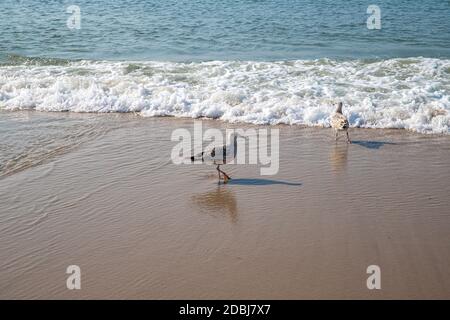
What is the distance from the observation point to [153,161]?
8.49 m

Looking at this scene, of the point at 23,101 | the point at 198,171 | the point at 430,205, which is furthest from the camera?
the point at 23,101

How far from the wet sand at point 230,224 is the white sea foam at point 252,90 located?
1607 millimetres

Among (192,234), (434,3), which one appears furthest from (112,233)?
(434,3)

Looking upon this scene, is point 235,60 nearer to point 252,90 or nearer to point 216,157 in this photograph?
point 252,90

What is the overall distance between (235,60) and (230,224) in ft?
28.8

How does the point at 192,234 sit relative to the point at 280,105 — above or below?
below

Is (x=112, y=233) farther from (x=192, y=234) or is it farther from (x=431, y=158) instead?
(x=431, y=158)

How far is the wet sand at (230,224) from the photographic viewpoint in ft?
18.1

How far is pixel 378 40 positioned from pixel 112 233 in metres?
12.4

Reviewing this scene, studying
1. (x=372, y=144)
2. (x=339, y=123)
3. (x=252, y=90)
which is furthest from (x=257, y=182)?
(x=252, y=90)

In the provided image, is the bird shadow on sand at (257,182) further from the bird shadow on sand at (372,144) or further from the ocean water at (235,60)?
the ocean water at (235,60)
